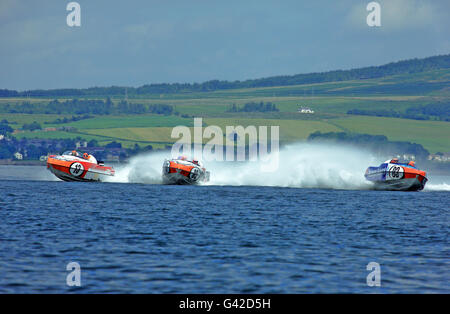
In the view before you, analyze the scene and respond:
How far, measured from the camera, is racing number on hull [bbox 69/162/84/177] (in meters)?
63.4

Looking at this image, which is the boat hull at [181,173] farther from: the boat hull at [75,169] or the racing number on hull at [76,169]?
the racing number on hull at [76,169]

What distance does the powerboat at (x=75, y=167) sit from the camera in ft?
207

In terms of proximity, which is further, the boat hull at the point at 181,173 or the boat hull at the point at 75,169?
the boat hull at the point at 75,169

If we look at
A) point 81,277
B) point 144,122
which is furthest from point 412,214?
point 144,122

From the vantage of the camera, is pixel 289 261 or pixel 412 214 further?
pixel 412 214

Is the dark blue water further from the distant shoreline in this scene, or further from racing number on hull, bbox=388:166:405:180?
the distant shoreline

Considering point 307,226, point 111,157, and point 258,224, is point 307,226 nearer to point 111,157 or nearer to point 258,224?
point 258,224

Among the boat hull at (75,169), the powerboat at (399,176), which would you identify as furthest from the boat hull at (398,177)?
the boat hull at (75,169)

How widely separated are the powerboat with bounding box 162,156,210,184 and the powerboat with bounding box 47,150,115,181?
6.89 m

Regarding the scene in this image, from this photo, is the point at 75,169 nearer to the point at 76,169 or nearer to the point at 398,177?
the point at 76,169

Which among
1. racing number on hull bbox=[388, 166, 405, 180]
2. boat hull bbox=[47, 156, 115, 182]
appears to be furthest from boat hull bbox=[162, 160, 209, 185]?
racing number on hull bbox=[388, 166, 405, 180]

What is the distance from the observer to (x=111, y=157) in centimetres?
16675

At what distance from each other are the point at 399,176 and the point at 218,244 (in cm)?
3616
